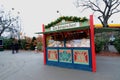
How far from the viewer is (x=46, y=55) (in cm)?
1487

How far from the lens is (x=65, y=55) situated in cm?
1305

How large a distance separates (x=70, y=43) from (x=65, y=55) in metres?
0.83

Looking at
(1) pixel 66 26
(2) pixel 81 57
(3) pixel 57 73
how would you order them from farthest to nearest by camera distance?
(1) pixel 66 26 < (2) pixel 81 57 < (3) pixel 57 73

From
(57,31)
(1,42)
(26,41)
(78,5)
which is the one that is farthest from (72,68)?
(1,42)

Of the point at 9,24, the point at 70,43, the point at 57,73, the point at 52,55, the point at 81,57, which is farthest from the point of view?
the point at 9,24

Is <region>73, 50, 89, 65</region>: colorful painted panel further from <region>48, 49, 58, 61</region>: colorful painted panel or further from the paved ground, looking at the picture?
<region>48, 49, 58, 61</region>: colorful painted panel

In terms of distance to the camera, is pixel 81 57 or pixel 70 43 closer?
pixel 81 57

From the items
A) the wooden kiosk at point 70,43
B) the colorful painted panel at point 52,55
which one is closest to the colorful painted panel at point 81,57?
the wooden kiosk at point 70,43

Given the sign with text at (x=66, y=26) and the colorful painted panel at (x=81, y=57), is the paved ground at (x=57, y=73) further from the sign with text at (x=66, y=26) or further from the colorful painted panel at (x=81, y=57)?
the sign with text at (x=66, y=26)

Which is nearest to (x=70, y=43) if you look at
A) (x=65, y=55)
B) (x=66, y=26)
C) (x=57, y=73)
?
(x=65, y=55)

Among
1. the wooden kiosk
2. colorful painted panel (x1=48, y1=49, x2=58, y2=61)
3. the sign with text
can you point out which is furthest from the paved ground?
the sign with text

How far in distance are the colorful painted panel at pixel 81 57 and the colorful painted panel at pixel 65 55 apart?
1.43 feet

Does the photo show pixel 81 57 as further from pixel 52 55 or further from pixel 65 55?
pixel 52 55

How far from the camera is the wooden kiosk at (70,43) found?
37.2 ft
